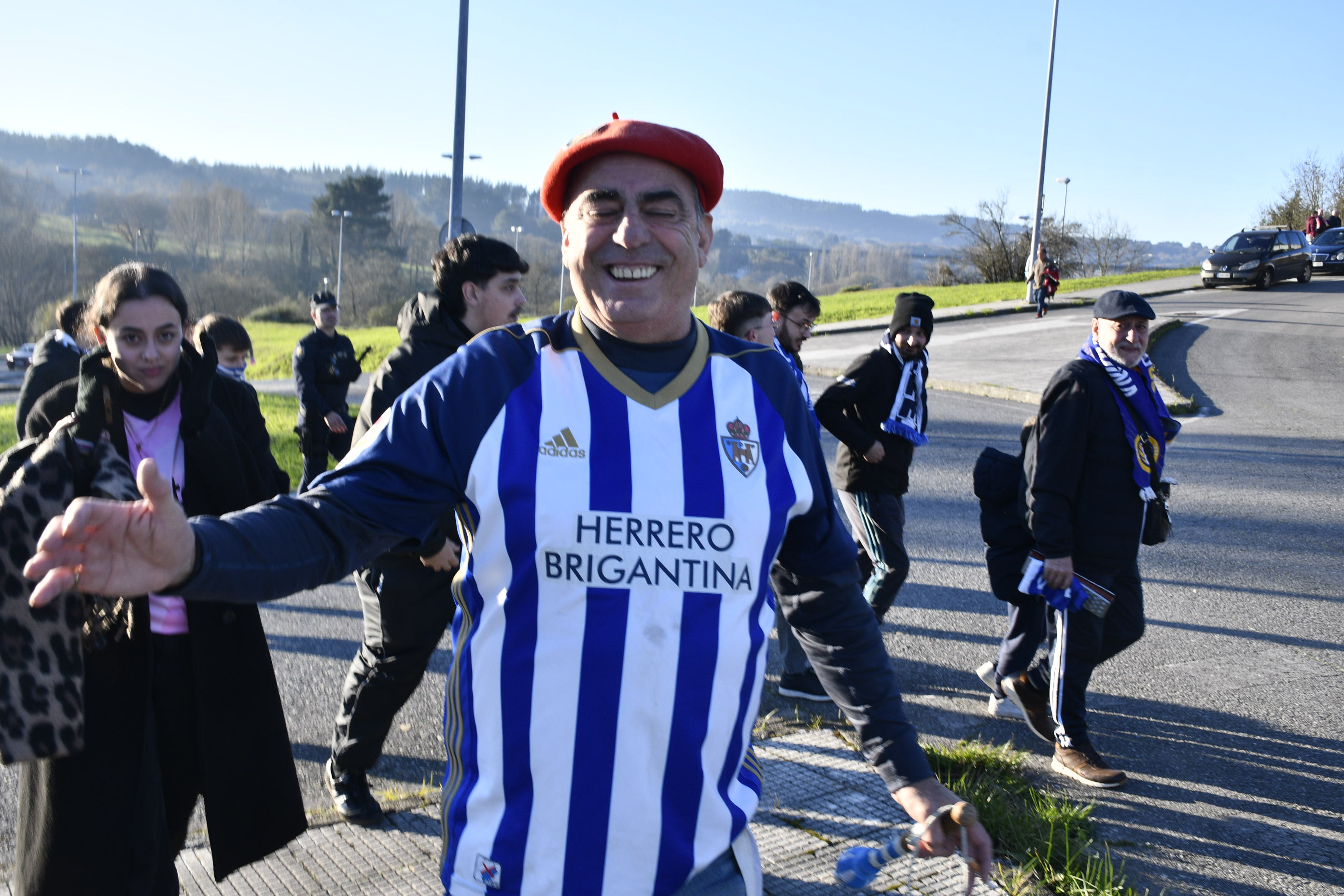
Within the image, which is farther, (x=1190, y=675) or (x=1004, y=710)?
(x=1190, y=675)

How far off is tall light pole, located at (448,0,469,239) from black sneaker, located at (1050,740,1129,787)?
10448mm

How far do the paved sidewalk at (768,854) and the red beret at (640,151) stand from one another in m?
2.28

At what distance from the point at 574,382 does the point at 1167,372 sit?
1787 cm

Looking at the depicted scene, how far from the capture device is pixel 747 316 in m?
5.16

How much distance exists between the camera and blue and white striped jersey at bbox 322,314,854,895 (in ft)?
5.77

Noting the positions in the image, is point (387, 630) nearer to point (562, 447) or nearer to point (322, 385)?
point (562, 447)

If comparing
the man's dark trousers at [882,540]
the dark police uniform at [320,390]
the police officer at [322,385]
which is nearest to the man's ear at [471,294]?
the man's dark trousers at [882,540]

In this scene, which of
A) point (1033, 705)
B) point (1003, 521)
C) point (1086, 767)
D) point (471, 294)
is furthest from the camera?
point (1003, 521)

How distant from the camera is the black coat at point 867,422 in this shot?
5398mm

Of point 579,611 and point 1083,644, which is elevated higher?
point 579,611

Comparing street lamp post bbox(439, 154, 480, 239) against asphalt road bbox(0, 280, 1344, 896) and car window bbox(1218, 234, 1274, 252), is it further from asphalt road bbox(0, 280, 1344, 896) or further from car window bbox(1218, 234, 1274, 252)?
car window bbox(1218, 234, 1274, 252)

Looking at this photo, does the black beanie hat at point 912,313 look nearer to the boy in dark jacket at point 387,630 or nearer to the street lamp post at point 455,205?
the boy in dark jacket at point 387,630

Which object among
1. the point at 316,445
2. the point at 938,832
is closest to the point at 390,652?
the point at 938,832

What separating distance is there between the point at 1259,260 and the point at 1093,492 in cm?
3167
